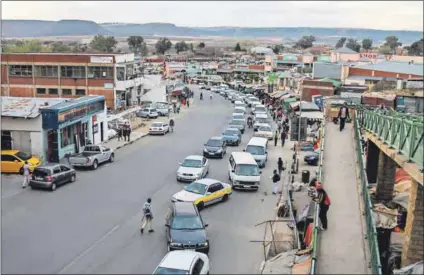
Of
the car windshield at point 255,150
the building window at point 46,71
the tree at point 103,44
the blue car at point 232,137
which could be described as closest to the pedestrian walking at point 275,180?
the car windshield at point 255,150

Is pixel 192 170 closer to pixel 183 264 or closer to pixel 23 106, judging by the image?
pixel 23 106

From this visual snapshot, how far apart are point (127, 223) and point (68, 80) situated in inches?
1313

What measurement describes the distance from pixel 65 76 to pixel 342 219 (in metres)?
40.2

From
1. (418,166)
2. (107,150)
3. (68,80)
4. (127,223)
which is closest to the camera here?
(418,166)

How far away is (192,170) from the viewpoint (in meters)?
26.0

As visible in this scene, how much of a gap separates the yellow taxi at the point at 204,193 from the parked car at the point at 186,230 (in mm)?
2897

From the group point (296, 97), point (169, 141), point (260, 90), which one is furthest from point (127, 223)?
point (260, 90)

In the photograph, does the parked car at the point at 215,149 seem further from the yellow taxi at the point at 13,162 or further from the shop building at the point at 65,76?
the shop building at the point at 65,76

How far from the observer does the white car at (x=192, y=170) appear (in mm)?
25688

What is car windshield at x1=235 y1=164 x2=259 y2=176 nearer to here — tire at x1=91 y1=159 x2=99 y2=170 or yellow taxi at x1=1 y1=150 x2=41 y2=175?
tire at x1=91 y1=159 x2=99 y2=170

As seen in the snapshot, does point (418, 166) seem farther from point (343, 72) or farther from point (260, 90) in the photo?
point (260, 90)

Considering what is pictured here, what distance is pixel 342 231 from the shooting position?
13.4m

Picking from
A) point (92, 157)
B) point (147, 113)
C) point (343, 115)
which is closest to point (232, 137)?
point (92, 157)

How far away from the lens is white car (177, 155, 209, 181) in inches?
1011
